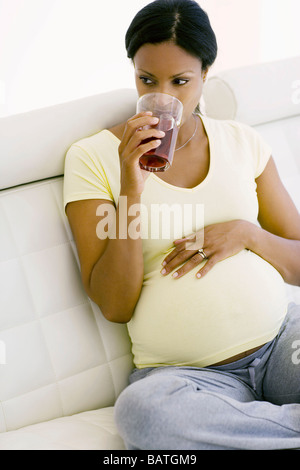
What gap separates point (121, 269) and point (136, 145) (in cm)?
27

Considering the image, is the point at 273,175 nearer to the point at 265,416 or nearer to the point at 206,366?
the point at 206,366

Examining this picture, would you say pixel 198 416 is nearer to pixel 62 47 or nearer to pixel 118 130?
pixel 118 130

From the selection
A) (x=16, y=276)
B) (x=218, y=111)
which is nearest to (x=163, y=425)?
(x=16, y=276)

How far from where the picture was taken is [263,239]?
1212mm

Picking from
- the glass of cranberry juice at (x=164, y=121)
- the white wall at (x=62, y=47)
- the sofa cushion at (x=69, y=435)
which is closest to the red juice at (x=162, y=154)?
the glass of cranberry juice at (x=164, y=121)

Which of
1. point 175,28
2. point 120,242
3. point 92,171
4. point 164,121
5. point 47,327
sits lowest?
point 47,327

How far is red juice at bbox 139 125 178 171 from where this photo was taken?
98 cm

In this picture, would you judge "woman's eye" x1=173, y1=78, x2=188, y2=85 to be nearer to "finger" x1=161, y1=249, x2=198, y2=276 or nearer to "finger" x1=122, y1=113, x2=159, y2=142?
"finger" x1=122, y1=113, x2=159, y2=142

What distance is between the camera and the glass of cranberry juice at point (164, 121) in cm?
98

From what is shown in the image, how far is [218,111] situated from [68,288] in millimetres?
734

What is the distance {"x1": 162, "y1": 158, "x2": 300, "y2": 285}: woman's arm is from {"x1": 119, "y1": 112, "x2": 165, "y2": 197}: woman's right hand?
209mm

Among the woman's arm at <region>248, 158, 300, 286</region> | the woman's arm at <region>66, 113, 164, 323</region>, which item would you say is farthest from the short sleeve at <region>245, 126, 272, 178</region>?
the woman's arm at <region>66, 113, 164, 323</region>

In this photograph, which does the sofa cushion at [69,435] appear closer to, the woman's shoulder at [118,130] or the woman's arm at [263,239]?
the woman's arm at [263,239]

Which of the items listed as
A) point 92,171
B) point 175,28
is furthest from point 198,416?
point 175,28
